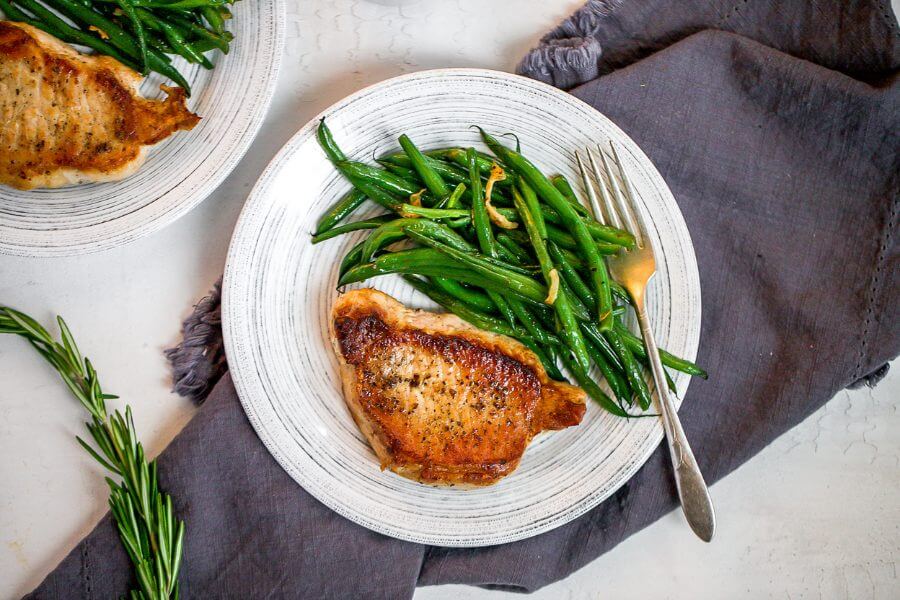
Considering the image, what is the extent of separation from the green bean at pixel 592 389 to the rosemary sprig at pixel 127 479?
5.93 feet

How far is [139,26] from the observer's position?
2793mm

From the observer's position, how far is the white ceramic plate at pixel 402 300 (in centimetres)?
292

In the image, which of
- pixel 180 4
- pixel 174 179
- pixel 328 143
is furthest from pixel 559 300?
pixel 180 4

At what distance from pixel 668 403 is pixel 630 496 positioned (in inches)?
20.2

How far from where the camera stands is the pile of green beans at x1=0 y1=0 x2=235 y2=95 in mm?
2838

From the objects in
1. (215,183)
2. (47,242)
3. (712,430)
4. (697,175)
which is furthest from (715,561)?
(47,242)

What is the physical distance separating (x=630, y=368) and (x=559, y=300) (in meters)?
0.48

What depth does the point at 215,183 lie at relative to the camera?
292cm

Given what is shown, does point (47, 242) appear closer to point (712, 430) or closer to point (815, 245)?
point (712, 430)

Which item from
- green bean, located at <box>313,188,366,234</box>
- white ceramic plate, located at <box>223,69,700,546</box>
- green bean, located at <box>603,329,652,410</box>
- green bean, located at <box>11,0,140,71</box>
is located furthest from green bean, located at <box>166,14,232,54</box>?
green bean, located at <box>603,329,652,410</box>

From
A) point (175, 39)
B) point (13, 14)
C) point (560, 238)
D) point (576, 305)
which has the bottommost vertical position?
point (576, 305)

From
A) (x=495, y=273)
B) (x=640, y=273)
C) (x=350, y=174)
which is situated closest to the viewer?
(x=495, y=273)

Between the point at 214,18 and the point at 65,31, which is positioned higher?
the point at 65,31

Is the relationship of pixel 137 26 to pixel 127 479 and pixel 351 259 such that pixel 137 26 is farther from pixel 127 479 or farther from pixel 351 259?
pixel 127 479
